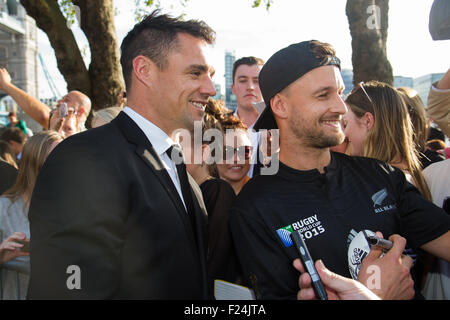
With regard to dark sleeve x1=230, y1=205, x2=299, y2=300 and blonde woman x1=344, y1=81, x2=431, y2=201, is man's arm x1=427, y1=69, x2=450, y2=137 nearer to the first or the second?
blonde woman x1=344, y1=81, x2=431, y2=201

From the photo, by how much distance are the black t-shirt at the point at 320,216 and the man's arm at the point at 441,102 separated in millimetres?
570

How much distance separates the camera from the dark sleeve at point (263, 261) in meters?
1.76

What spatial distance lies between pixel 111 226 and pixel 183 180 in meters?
0.52

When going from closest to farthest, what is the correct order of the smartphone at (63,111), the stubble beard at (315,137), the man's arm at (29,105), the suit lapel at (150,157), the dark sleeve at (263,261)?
the suit lapel at (150,157) < the dark sleeve at (263,261) < the stubble beard at (315,137) < the smartphone at (63,111) < the man's arm at (29,105)

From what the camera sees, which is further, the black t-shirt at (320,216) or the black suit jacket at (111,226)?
the black t-shirt at (320,216)

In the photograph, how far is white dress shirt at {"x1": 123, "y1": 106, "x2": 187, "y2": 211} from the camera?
1.82 m

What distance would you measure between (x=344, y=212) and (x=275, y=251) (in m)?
0.43

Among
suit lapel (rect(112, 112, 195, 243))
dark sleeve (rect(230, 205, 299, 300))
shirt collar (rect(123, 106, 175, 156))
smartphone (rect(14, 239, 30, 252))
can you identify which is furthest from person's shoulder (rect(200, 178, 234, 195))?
smartphone (rect(14, 239, 30, 252))

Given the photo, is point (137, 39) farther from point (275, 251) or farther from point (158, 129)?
point (275, 251)

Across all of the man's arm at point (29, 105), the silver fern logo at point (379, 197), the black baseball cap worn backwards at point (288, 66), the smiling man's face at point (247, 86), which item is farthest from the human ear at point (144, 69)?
the man's arm at point (29, 105)

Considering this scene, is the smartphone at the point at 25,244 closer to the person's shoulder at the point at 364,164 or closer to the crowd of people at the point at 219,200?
→ the crowd of people at the point at 219,200

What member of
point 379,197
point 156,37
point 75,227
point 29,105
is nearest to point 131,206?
point 75,227

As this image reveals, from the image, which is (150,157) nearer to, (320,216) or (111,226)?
(111,226)

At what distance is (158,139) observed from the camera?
1.85m
